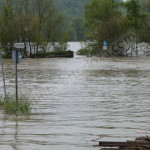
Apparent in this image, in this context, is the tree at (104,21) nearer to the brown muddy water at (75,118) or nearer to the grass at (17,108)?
the brown muddy water at (75,118)

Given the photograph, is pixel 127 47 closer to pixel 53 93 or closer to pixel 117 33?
pixel 117 33

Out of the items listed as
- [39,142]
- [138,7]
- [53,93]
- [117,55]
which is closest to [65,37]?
[117,55]

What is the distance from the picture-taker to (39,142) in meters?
9.45

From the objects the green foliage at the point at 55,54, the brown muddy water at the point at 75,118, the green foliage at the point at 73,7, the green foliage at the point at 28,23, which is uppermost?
the green foliage at the point at 73,7

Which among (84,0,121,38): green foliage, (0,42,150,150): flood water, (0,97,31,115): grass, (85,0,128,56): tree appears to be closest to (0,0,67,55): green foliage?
(85,0,128,56): tree

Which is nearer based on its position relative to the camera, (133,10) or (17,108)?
(17,108)

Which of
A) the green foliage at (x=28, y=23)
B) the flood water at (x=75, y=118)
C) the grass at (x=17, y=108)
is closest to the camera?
the flood water at (x=75, y=118)

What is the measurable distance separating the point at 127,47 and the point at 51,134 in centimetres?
6114

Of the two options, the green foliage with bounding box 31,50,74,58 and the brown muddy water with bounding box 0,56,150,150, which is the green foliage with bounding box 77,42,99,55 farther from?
the brown muddy water with bounding box 0,56,150,150

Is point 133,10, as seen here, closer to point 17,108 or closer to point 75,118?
point 17,108

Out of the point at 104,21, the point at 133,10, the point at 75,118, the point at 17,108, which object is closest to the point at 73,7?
the point at 104,21

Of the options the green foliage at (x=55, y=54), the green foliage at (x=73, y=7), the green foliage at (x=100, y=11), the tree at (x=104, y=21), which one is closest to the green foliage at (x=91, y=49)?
the tree at (x=104, y=21)

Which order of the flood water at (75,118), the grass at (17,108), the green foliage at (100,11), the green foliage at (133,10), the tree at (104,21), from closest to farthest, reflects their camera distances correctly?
the flood water at (75,118) < the grass at (17,108) < the tree at (104,21) < the green foliage at (133,10) < the green foliage at (100,11)

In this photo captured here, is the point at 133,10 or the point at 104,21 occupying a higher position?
the point at 133,10
